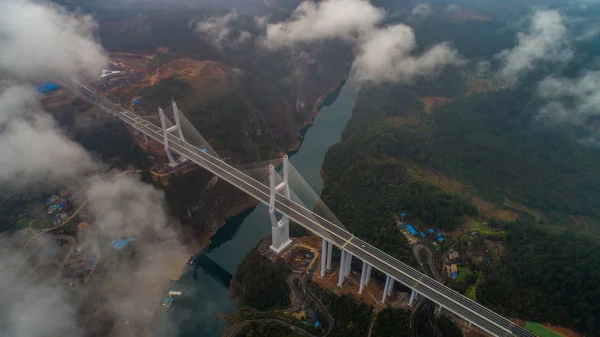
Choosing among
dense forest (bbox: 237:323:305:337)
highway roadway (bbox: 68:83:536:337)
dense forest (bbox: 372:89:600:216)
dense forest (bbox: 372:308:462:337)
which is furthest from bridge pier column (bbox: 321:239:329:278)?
dense forest (bbox: 372:89:600:216)

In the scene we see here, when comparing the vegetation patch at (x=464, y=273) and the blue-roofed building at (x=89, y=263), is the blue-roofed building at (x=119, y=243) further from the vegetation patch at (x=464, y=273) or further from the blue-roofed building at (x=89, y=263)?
the vegetation patch at (x=464, y=273)

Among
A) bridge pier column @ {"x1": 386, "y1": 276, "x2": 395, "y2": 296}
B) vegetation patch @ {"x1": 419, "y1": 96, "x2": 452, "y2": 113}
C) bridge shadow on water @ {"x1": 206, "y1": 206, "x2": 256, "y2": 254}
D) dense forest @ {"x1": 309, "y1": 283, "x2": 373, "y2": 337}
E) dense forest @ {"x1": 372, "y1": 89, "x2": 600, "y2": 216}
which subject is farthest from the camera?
vegetation patch @ {"x1": 419, "y1": 96, "x2": 452, "y2": 113}

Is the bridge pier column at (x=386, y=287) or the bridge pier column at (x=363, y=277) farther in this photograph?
the bridge pier column at (x=363, y=277)

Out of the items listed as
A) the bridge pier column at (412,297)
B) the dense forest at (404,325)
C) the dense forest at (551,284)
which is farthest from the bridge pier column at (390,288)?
the dense forest at (551,284)

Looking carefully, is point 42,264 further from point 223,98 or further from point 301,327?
point 223,98

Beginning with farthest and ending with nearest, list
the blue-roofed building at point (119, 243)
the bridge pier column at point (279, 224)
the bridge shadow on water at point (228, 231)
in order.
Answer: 1. the bridge shadow on water at point (228, 231)
2. the blue-roofed building at point (119, 243)
3. the bridge pier column at point (279, 224)

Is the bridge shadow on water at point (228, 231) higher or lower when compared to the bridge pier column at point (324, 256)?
lower

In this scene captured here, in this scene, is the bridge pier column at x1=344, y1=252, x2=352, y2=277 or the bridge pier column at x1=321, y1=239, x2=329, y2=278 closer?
the bridge pier column at x1=344, y1=252, x2=352, y2=277

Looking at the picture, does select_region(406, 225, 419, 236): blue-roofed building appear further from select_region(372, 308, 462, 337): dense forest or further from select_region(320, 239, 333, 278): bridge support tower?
select_region(372, 308, 462, 337): dense forest
